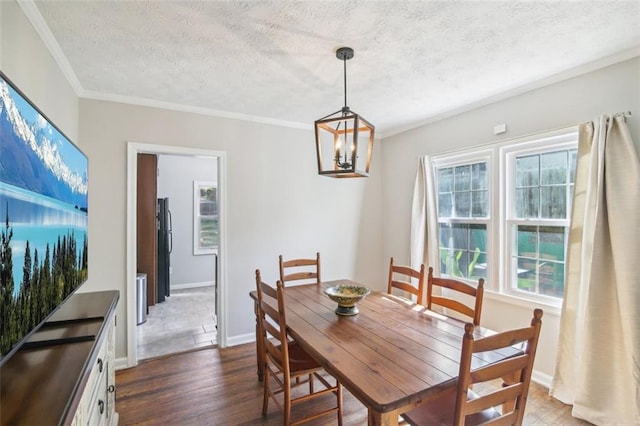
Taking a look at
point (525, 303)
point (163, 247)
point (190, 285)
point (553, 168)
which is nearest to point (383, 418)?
point (525, 303)

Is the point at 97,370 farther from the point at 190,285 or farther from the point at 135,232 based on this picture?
the point at 190,285

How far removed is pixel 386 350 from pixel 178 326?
11.0ft

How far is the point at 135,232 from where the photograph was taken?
299 centimetres

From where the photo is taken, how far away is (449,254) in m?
3.62

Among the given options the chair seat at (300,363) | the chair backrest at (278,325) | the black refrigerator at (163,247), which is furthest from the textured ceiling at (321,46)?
the black refrigerator at (163,247)

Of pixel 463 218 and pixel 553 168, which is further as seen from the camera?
pixel 463 218

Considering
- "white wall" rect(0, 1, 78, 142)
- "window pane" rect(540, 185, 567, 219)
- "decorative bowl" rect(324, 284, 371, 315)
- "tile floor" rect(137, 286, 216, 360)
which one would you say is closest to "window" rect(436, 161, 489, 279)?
"window pane" rect(540, 185, 567, 219)

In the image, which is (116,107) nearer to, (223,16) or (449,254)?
(223,16)

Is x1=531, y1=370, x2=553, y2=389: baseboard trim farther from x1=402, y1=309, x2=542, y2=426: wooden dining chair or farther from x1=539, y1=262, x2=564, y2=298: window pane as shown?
x1=402, y1=309, x2=542, y2=426: wooden dining chair

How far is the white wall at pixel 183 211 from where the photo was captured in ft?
19.7

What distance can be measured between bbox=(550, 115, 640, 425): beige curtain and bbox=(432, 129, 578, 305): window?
10.4 inches

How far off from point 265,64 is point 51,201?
163 centimetres

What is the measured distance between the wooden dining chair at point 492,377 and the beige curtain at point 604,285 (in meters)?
1.19

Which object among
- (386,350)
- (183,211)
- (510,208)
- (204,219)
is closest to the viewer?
(386,350)
